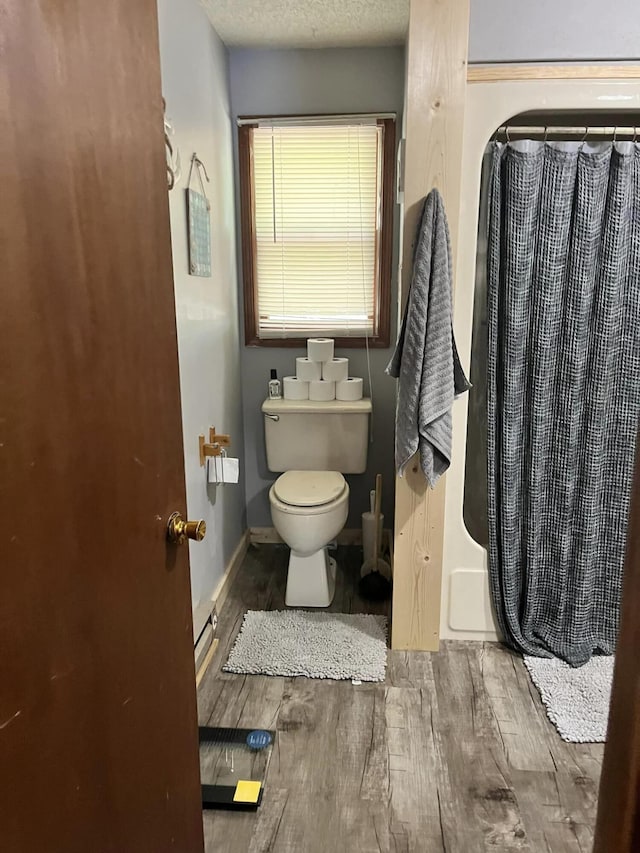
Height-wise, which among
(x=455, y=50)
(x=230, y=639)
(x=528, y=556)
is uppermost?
(x=455, y=50)

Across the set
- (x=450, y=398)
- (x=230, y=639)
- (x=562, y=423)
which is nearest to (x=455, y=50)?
(x=450, y=398)

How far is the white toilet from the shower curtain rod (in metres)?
1.35

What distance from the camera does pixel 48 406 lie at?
698mm

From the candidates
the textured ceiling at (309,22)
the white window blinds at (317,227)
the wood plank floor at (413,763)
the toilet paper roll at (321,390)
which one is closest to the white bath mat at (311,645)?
the wood plank floor at (413,763)

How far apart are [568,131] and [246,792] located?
227 centimetres

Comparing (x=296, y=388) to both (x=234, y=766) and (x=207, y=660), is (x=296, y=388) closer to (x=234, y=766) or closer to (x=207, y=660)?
(x=207, y=660)

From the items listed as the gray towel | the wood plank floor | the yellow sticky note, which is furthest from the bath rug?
the yellow sticky note

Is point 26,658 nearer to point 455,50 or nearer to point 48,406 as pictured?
point 48,406

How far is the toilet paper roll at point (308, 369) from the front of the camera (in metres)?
3.00

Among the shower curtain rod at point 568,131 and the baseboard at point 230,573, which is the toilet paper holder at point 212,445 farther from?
the shower curtain rod at point 568,131

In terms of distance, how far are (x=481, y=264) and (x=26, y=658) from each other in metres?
1.99

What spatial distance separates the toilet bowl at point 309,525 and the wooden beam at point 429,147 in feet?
1.37

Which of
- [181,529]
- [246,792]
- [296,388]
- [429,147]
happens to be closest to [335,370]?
[296,388]

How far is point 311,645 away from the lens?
93.9 inches
